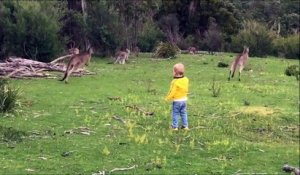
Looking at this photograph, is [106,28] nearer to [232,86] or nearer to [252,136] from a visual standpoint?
[232,86]

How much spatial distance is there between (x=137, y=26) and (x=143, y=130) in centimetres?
2458

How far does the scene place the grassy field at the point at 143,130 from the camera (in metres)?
10.3

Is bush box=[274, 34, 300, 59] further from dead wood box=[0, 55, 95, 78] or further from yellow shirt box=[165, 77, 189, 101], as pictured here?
yellow shirt box=[165, 77, 189, 101]

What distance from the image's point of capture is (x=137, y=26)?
122ft

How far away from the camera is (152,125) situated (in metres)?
13.5

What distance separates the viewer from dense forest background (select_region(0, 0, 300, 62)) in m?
28.8

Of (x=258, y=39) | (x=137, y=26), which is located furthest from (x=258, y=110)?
(x=258, y=39)

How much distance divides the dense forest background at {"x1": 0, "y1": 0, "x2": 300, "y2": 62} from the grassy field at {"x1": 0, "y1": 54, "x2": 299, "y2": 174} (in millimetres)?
7575

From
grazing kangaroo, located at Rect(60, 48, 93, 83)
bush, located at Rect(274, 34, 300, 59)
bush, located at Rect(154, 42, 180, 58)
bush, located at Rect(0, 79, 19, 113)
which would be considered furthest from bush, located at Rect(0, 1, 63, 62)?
bush, located at Rect(274, 34, 300, 59)

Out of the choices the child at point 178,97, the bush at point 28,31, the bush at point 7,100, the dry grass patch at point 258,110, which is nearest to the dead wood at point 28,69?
the bush at point 28,31

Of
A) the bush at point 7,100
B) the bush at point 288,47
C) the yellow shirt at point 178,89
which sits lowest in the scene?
the bush at point 288,47

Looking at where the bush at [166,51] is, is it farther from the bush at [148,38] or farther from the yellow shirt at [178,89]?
the yellow shirt at [178,89]

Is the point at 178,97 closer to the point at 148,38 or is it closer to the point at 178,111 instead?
the point at 178,111

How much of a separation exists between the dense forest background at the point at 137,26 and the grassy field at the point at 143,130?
7575 millimetres
